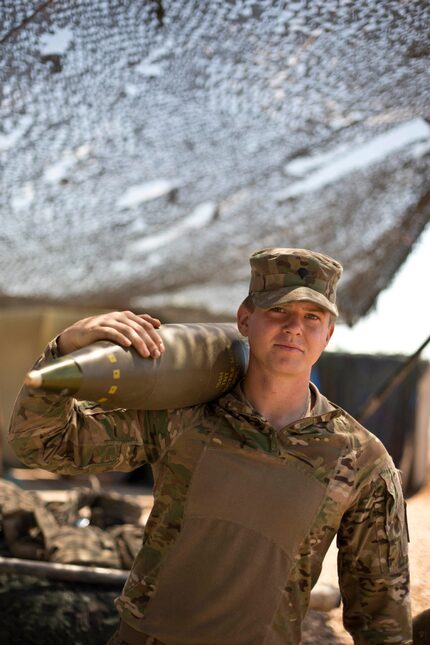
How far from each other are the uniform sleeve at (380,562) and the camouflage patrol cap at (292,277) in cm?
46

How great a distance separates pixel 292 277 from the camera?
192 centimetres

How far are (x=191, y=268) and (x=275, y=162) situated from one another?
2366mm

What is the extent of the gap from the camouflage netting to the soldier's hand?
1.07 metres

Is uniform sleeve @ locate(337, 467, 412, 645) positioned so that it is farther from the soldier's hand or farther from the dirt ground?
the dirt ground

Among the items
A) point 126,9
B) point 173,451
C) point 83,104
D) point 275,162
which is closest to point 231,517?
point 173,451

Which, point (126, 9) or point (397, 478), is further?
point (126, 9)

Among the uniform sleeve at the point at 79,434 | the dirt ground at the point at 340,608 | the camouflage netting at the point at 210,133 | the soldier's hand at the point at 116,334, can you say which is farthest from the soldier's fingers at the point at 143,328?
the dirt ground at the point at 340,608

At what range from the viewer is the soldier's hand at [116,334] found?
5.62 feet

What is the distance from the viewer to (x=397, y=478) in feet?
6.38

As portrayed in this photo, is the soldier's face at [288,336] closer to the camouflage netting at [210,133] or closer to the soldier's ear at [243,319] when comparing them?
the soldier's ear at [243,319]

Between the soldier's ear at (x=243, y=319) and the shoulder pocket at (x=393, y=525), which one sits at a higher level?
the soldier's ear at (x=243, y=319)

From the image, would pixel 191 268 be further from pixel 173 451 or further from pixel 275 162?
pixel 173 451

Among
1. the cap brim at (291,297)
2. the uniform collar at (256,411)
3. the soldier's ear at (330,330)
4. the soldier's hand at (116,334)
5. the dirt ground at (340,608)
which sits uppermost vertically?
the cap brim at (291,297)

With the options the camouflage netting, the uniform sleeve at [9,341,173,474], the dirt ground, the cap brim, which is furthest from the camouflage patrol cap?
the dirt ground
